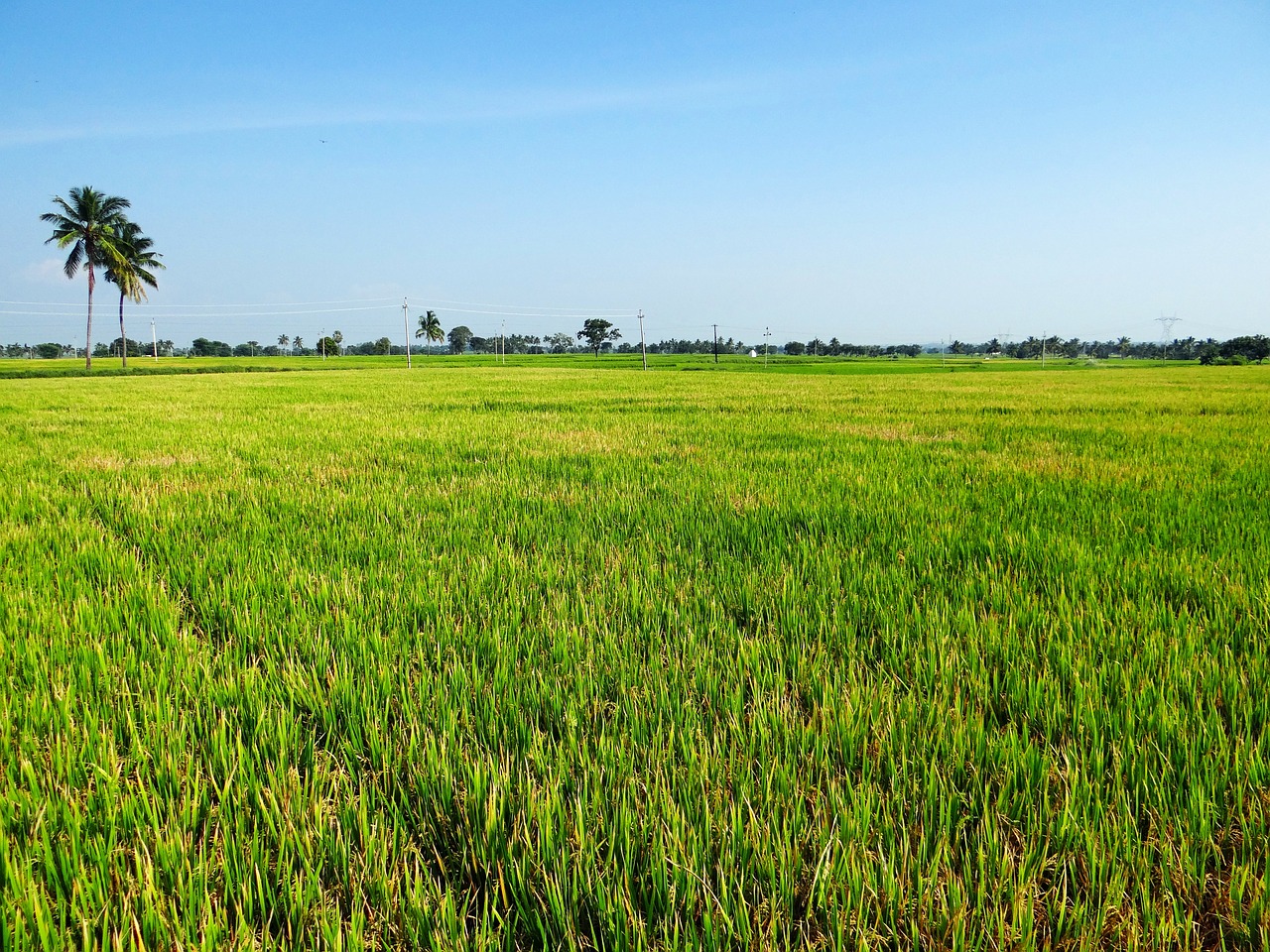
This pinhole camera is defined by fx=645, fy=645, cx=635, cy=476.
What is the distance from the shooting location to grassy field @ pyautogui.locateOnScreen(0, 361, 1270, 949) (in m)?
1.22

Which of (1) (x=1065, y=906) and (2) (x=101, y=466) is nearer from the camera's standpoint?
(1) (x=1065, y=906)

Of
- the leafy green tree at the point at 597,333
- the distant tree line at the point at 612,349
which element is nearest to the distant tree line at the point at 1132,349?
the distant tree line at the point at 612,349

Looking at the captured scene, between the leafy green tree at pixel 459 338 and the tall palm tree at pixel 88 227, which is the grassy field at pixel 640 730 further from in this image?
the leafy green tree at pixel 459 338

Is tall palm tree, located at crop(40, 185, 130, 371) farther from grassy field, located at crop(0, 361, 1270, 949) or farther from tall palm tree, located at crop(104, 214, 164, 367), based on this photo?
grassy field, located at crop(0, 361, 1270, 949)

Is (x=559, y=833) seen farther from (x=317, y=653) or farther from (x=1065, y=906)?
(x=317, y=653)

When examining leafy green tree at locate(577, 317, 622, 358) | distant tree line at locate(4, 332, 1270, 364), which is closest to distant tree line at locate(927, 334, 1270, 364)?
distant tree line at locate(4, 332, 1270, 364)

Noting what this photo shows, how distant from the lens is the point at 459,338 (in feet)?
567

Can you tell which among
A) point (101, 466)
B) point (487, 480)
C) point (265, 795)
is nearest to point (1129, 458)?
point (487, 480)

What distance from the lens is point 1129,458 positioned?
22.3 ft

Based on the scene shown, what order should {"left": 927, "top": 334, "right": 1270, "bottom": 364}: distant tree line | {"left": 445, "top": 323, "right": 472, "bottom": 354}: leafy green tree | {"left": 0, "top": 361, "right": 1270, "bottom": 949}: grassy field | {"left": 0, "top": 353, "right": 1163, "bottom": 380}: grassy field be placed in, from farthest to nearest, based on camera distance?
{"left": 445, "top": 323, "right": 472, "bottom": 354}: leafy green tree
{"left": 927, "top": 334, "right": 1270, "bottom": 364}: distant tree line
{"left": 0, "top": 353, "right": 1163, "bottom": 380}: grassy field
{"left": 0, "top": 361, "right": 1270, "bottom": 949}: grassy field

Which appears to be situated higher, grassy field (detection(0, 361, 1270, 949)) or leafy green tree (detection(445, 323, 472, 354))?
leafy green tree (detection(445, 323, 472, 354))

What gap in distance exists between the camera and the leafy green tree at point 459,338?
171625mm

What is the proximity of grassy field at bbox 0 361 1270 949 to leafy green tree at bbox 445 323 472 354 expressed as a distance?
177 metres

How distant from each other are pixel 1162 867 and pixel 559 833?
1210 mm
